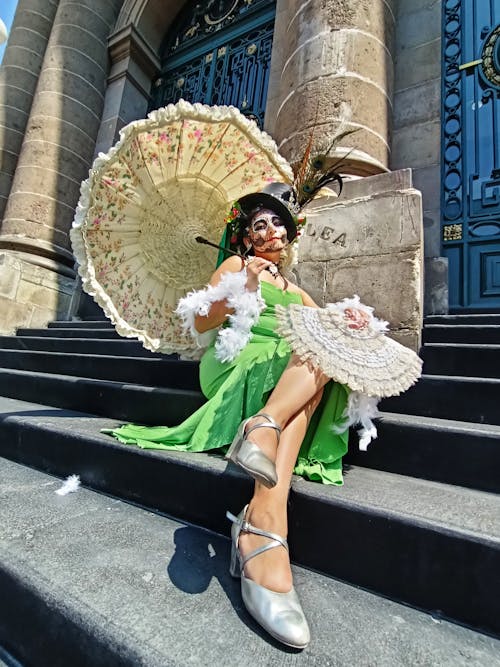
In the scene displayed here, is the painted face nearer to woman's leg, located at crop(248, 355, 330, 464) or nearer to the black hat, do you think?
the black hat

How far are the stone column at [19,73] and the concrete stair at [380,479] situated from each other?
246 inches

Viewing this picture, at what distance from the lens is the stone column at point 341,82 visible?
133 inches

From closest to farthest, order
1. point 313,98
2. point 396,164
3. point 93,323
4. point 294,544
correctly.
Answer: point 294,544 → point 313,98 → point 396,164 → point 93,323

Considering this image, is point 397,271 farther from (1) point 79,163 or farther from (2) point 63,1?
(2) point 63,1

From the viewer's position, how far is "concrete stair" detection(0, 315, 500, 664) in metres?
1.10

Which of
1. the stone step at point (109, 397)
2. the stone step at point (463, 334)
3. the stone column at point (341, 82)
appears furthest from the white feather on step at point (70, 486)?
the stone column at point (341, 82)

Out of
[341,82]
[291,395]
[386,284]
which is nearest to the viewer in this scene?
Result: [291,395]

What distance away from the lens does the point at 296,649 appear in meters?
0.91

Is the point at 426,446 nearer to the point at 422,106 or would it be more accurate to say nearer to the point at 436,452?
the point at 436,452

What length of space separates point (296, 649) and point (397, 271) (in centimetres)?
222

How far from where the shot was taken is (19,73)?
280 inches

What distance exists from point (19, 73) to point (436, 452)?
369 inches

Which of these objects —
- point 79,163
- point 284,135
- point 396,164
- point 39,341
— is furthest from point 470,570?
point 79,163

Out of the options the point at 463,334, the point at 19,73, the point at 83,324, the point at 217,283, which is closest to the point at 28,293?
the point at 83,324
